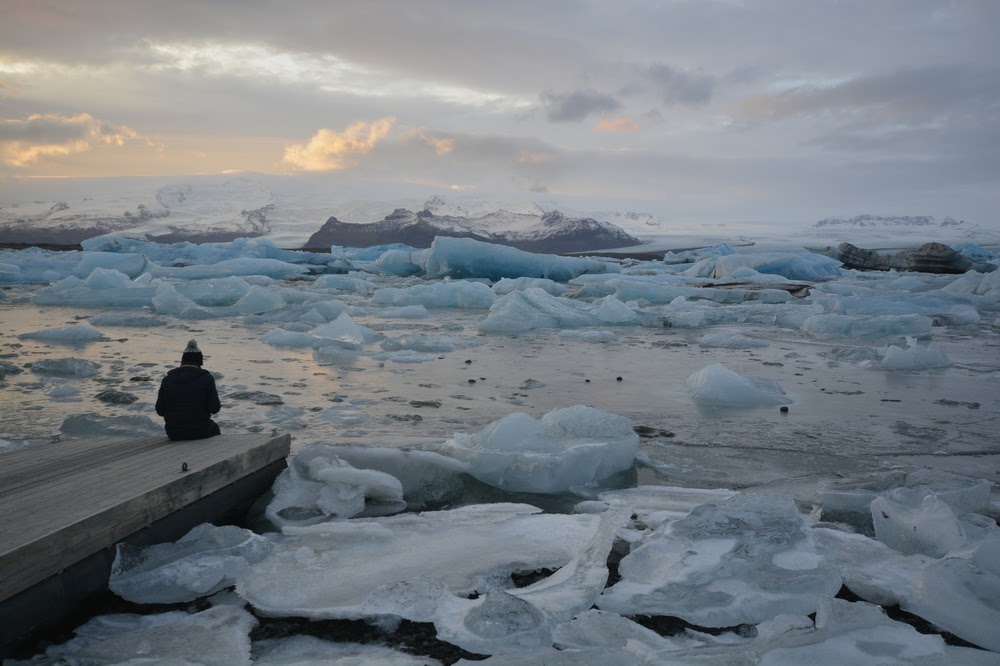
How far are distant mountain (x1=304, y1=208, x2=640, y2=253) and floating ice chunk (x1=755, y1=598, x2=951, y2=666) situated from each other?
→ 7862 cm

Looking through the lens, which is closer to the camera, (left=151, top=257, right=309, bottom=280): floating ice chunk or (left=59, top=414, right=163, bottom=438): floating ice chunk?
(left=59, top=414, right=163, bottom=438): floating ice chunk

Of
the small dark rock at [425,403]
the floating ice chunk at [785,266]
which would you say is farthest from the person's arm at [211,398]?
the floating ice chunk at [785,266]

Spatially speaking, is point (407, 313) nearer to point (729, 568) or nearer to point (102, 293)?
point (102, 293)

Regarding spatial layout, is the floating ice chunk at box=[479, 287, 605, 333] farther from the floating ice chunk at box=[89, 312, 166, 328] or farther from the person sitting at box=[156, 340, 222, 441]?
the person sitting at box=[156, 340, 222, 441]

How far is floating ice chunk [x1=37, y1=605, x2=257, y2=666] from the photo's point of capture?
2312 millimetres

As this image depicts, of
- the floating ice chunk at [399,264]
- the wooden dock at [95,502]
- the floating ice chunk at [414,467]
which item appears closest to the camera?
the wooden dock at [95,502]

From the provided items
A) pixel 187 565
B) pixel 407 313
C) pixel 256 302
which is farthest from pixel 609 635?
pixel 256 302

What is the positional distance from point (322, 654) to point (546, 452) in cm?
212

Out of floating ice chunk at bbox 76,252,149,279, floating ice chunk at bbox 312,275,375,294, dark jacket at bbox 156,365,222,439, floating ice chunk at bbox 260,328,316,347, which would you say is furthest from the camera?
floating ice chunk at bbox 312,275,375,294

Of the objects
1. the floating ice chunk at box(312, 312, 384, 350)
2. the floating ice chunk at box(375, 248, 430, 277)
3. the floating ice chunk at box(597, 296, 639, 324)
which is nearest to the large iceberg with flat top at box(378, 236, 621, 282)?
the floating ice chunk at box(375, 248, 430, 277)

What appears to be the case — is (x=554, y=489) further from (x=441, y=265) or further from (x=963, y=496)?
(x=441, y=265)

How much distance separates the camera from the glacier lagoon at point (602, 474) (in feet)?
8.38

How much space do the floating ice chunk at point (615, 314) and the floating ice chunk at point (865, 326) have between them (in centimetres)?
293

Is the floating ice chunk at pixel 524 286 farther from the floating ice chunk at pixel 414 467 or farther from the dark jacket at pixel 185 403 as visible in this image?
the dark jacket at pixel 185 403
